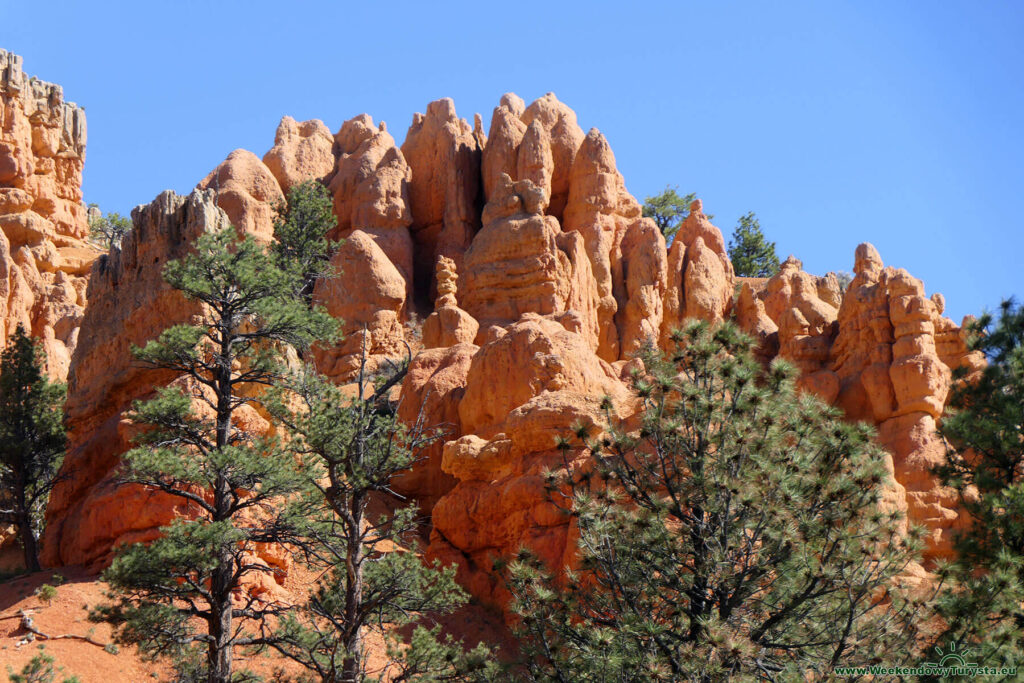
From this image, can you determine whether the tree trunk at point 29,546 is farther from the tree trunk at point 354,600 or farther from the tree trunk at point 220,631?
the tree trunk at point 354,600

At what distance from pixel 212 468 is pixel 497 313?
1998 cm

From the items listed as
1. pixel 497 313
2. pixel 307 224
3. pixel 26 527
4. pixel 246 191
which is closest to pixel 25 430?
pixel 26 527

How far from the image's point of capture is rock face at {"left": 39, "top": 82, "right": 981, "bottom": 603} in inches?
905

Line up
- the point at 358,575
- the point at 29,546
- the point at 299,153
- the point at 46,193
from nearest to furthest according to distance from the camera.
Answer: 1. the point at 358,575
2. the point at 29,546
3. the point at 299,153
4. the point at 46,193

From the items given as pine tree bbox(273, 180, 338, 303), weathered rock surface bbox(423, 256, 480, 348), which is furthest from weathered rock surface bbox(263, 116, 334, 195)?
weathered rock surface bbox(423, 256, 480, 348)

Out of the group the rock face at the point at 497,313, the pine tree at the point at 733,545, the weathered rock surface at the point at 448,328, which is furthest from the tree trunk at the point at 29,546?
the pine tree at the point at 733,545

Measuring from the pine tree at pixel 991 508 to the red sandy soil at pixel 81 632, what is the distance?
30.7 ft

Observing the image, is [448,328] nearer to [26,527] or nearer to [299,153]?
[26,527]

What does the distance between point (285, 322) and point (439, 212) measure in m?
27.8

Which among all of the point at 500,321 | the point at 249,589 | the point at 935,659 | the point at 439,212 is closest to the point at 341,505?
the point at 249,589

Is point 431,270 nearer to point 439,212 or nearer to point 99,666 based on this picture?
point 439,212

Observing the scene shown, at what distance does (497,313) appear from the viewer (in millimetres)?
35906

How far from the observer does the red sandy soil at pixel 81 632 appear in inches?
722

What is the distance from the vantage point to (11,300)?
122 feet
